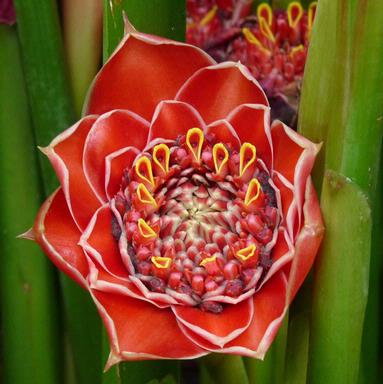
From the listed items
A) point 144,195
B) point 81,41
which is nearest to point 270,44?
point 81,41

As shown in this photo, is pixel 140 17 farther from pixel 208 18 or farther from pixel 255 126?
pixel 208 18

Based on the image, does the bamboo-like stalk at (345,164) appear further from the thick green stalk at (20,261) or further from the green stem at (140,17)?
the thick green stalk at (20,261)

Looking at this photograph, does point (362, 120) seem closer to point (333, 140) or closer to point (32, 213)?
point (333, 140)

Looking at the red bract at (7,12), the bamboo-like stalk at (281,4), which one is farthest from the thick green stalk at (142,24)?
the bamboo-like stalk at (281,4)

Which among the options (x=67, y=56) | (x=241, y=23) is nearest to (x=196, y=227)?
(x=67, y=56)

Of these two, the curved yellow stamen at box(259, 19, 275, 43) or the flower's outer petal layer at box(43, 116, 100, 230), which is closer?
the flower's outer petal layer at box(43, 116, 100, 230)

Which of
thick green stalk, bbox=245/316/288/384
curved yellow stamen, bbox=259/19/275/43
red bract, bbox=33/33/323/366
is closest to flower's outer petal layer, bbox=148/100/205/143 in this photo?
red bract, bbox=33/33/323/366

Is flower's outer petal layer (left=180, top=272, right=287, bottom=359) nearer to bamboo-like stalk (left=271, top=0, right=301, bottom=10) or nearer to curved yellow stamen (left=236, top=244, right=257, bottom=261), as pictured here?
curved yellow stamen (left=236, top=244, right=257, bottom=261)
